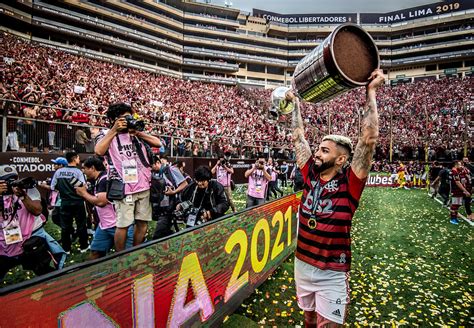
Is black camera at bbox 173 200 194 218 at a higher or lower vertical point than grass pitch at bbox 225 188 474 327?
higher

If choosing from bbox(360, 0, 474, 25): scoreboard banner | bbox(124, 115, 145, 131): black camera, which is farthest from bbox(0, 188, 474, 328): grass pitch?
bbox(360, 0, 474, 25): scoreboard banner

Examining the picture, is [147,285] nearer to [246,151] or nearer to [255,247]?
[255,247]

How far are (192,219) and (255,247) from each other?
1182mm

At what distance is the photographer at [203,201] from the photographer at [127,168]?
3.25ft

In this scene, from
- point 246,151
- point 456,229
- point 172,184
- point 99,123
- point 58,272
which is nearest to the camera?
point 58,272

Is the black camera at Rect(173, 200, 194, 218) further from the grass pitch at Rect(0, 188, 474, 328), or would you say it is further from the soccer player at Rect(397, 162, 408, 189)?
the soccer player at Rect(397, 162, 408, 189)

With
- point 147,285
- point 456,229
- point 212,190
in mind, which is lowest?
point 456,229

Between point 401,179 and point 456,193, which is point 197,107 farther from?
point 456,193

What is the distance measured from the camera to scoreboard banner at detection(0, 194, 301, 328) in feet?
4.55

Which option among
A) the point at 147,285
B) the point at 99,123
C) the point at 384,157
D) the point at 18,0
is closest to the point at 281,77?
the point at 384,157

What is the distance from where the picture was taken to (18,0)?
112 ft

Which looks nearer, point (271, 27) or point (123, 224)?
point (123, 224)

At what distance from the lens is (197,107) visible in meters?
32.2

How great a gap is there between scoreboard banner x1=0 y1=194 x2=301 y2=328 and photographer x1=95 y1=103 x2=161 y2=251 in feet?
3.77
